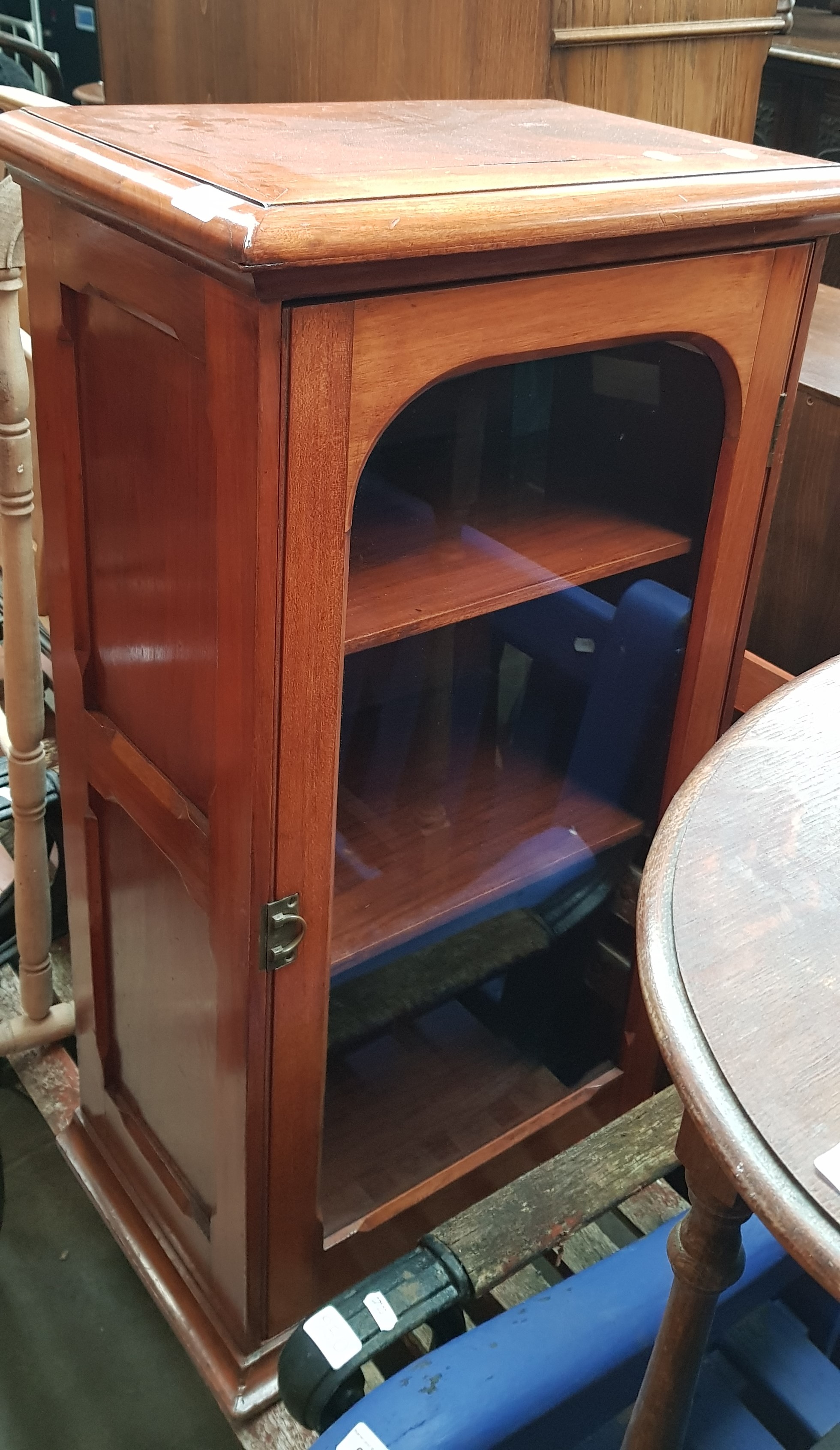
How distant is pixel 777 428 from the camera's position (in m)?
1.02

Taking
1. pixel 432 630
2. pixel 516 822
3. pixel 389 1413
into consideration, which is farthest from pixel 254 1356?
pixel 432 630

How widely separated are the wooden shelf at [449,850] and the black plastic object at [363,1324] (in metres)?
0.24

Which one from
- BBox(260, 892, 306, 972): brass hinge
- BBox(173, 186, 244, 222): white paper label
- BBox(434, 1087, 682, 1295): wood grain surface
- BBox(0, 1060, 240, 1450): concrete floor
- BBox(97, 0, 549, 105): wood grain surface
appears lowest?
BBox(0, 1060, 240, 1450): concrete floor

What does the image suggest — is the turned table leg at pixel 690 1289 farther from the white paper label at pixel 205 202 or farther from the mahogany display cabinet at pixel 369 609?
the white paper label at pixel 205 202

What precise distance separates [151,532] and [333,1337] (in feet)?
1.98

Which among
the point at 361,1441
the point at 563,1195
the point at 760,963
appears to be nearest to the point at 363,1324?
the point at 361,1441

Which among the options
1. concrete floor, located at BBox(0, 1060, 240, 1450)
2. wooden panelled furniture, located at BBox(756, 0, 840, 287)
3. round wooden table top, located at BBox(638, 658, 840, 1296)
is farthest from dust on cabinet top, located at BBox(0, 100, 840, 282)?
wooden panelled furniture, located at BBox(756, 0, 840, 287)

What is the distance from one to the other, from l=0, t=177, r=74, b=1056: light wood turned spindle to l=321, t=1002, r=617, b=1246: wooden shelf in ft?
1.66

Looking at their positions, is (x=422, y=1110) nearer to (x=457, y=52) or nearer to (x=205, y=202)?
(x=205, y=202)

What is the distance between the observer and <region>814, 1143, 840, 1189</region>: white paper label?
460 millimetres

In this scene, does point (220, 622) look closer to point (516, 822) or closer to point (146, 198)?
point (146, 198)

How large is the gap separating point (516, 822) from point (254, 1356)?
0.57m

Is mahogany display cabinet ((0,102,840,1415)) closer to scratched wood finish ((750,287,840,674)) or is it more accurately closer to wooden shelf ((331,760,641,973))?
wooden shelf ((331,760,641,973))

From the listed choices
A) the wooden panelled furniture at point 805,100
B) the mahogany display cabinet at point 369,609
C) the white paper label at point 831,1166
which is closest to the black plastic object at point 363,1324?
the mahogany display cabinet at point 369,609
